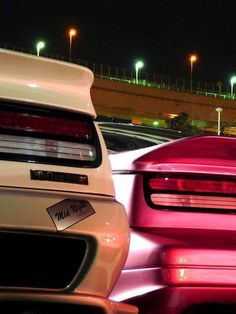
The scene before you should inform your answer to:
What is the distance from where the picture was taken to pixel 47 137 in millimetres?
3299

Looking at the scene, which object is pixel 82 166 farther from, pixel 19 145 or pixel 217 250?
pixel 217 250

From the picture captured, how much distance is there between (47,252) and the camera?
3.09 meters

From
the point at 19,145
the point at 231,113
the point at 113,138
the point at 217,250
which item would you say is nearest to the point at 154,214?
the point at 217,250

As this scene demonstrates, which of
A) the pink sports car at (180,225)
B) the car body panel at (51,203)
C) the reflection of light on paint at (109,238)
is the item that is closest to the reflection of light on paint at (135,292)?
the pink sports car at (180,225)

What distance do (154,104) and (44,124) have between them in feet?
198

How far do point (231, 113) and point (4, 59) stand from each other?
68.4m

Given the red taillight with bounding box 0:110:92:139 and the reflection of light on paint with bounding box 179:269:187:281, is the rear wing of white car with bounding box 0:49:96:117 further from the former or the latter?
the reflection of light on paint with bounding box 179:269:187:281

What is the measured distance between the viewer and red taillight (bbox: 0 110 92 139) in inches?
126

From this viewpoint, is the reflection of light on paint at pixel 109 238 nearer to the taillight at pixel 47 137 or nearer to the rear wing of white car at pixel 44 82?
the taillight at pixel 47 137

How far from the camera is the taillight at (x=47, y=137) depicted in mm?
3164

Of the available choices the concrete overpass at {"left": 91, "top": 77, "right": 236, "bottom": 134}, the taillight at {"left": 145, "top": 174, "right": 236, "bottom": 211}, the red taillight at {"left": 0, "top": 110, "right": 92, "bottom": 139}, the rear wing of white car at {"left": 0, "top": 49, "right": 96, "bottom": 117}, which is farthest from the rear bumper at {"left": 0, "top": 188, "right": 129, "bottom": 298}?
the concrete overpass at {"left": 91, "top": 77, "right": 236, "bottom": 134}

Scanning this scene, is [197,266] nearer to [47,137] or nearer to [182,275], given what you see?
[182,275]

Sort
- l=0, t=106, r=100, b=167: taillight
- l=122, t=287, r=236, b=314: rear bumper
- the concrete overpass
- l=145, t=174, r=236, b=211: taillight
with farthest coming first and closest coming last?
the concrete overpass, l=145, t=174, r=236, b=211: taillight, l=122, t=287, r=236, b=314: rear bumper, l=0, t=106, r=100, b=167: taillight

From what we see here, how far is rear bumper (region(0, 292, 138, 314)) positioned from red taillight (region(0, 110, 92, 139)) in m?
0.78
